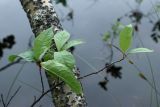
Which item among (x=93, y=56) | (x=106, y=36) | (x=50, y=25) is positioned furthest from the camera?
(x=106, y=36)

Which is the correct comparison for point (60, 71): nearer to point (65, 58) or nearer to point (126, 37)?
point (65, 58)

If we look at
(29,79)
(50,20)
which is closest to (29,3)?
(50,20)

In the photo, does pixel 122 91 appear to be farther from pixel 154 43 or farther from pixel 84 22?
pixel 84 22

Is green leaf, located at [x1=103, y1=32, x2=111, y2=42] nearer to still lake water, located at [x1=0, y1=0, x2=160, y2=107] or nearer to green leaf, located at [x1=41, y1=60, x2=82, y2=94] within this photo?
still lake water, located at [x1=0, y1=0, x2=160, y2=107]

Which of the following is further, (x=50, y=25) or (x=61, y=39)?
(x=50, y=25)

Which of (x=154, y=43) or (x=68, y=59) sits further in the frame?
(x=154, y=43)

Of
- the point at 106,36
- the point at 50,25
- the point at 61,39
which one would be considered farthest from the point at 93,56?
the point at 61,39
